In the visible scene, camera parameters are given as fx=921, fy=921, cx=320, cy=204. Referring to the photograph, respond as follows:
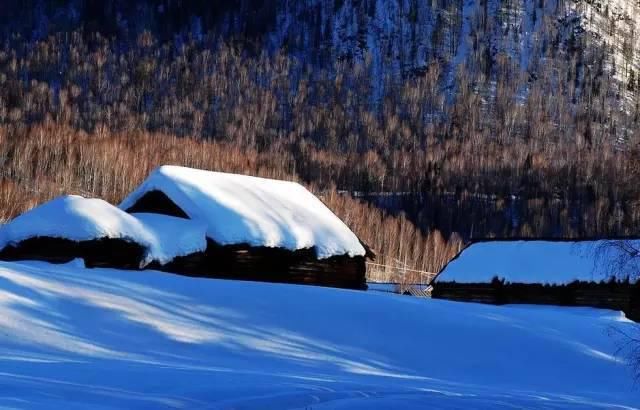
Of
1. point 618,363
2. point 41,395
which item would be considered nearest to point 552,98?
point 618,363

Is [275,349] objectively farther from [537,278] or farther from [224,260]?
[537,278]

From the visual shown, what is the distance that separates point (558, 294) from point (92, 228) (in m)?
17.5

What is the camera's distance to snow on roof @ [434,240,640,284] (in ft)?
114

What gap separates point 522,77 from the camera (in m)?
193

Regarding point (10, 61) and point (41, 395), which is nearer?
point (41, 395)

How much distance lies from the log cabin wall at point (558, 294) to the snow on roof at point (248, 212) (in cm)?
456

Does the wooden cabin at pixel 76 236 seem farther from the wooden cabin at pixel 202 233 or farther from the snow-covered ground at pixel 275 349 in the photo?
the snow-covered ground at pixel 275 349

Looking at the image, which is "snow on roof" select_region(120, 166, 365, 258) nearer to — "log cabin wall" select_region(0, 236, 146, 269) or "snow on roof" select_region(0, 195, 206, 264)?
"snow on roof" select_region(0, 195, 206, 264)

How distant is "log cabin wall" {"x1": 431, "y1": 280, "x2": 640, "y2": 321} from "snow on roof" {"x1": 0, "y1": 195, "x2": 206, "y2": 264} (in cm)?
1170

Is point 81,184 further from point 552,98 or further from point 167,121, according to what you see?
point 552,98

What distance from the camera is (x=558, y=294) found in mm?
35094

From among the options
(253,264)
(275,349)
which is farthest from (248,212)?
(275,349)

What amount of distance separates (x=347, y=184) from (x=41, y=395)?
12093 cm

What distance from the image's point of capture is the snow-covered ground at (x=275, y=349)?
35.4 ft
